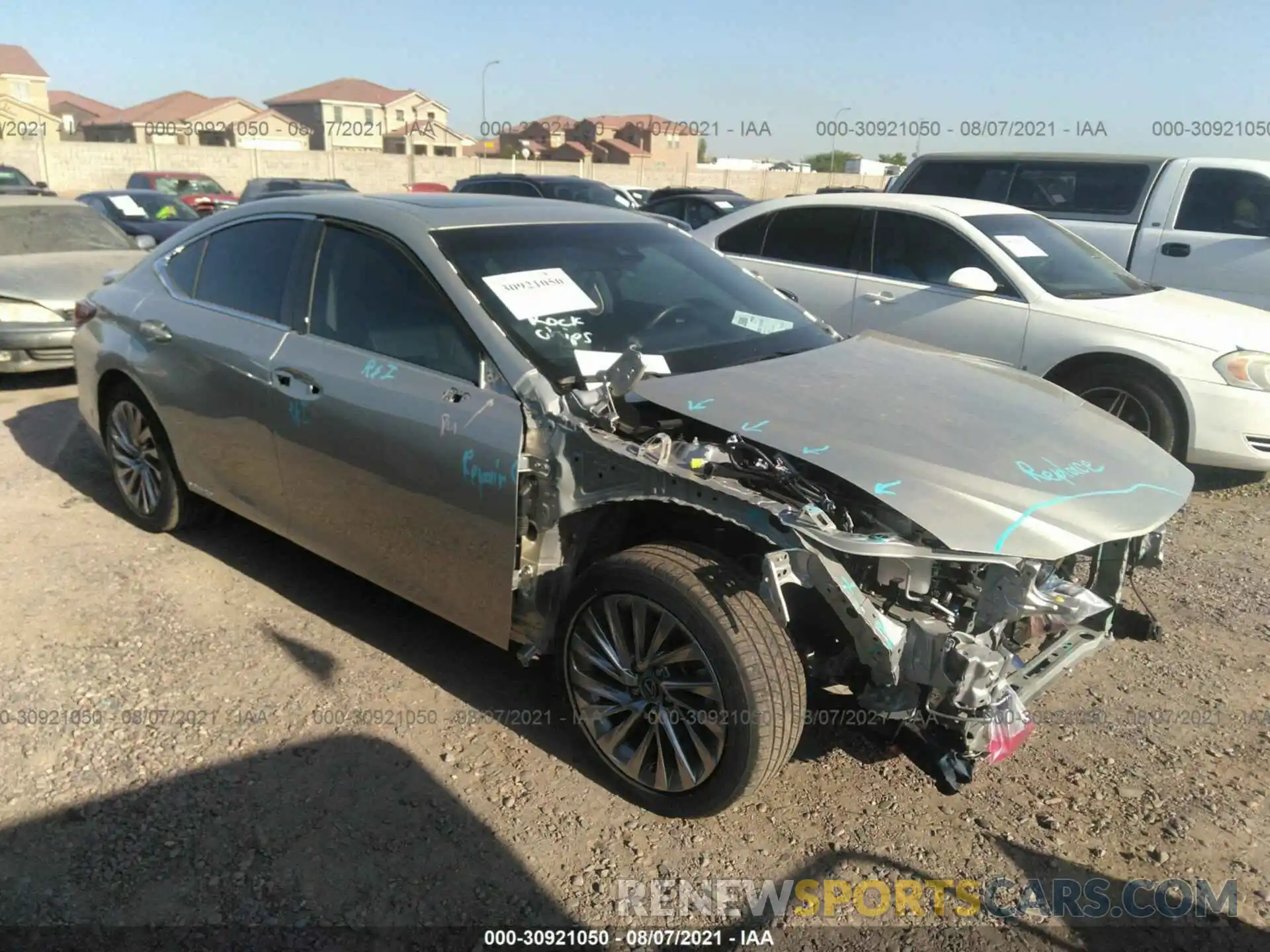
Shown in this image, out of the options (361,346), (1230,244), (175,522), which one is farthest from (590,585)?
(1230,244)

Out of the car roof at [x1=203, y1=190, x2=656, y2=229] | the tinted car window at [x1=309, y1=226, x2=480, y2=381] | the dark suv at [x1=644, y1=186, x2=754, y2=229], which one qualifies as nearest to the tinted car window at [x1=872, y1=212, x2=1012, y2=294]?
the car roof at [x1=203, y1=190, x2=656, y2=229]

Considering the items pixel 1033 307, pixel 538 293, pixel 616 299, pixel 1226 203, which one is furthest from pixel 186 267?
pixel 1226 203

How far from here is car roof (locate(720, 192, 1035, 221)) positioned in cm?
626

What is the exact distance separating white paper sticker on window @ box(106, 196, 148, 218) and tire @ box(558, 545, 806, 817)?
13654mm

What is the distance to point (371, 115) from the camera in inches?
2781

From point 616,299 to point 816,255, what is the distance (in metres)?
3.66

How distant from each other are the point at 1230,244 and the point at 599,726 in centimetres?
734

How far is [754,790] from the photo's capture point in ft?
8.51

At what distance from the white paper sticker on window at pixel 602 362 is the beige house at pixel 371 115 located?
214ft

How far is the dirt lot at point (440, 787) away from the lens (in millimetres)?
2492

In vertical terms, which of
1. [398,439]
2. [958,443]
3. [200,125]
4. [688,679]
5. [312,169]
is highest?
[200,125]

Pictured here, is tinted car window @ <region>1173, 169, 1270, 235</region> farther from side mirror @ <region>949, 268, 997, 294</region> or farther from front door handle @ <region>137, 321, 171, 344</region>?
front door handle @ <region>137, 321, 171, 344</region>

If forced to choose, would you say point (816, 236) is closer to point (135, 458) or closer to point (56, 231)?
point (135, 458)

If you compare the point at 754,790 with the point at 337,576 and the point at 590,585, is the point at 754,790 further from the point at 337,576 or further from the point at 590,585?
the point at 337,576
